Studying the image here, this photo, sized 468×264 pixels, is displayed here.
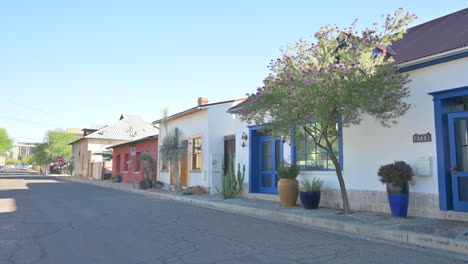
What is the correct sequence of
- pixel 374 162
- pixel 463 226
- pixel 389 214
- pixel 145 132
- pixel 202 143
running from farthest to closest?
pixel 145 132, pixel 202 143, pixel 374 162, pixel 389 214, pixel 463 226

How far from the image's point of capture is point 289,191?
11211 mm

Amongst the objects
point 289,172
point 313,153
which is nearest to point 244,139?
point 313,153

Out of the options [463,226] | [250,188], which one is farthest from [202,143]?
[463,226]

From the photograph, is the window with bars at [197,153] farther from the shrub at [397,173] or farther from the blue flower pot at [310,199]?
the shrub at [397,173]

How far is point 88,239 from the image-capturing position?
21.9 ft

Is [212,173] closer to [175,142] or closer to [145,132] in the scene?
[175,142]

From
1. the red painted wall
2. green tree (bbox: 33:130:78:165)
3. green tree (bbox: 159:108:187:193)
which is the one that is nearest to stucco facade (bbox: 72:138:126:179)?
the red painted wall

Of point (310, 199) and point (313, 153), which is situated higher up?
point (313, 153)

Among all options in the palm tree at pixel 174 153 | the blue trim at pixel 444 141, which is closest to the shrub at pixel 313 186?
the blue trim at pixel 444 141

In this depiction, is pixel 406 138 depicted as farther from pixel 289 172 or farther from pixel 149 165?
pixel 149 165

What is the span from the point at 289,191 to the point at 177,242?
5.45m

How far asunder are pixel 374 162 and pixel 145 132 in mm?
35982

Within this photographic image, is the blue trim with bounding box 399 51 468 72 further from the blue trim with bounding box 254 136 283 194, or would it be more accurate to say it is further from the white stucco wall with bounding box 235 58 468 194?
the blue trim with bounding box 254 136 283 194

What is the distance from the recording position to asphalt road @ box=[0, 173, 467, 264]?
212 inches
